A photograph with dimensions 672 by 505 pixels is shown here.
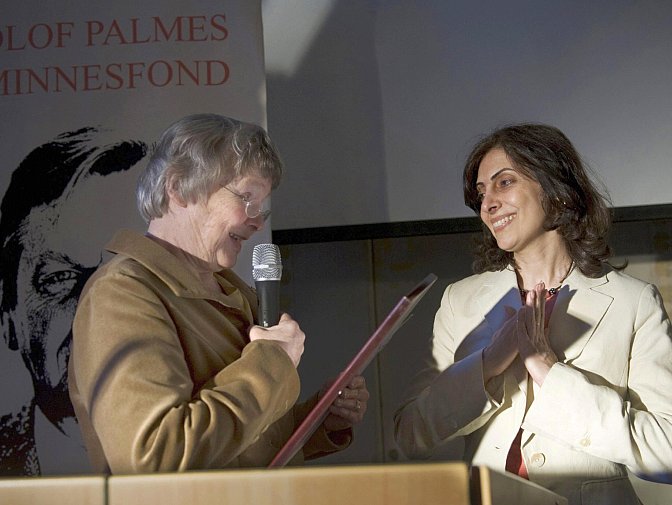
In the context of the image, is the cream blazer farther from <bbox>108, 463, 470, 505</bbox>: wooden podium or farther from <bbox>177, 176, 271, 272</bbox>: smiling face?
<bbox>108, 463, 470, 505</bbox>: wooden podium

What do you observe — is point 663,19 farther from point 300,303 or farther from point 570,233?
point 300,303

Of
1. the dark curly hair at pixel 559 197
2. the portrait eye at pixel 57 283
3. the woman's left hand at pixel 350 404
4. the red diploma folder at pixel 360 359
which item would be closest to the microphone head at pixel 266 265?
the woman's left hand at pixel 350 404

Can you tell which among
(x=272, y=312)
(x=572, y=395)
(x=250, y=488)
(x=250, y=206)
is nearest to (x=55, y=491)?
(x=250, y=488)

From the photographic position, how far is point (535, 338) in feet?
7.41

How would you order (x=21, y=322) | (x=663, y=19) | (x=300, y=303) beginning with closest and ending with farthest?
(x=21, y=322) < (x=663, y=19) < (x=300, y=303)

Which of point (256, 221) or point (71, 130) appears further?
point (71, 130)

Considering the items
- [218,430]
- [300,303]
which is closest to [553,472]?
[218,430]

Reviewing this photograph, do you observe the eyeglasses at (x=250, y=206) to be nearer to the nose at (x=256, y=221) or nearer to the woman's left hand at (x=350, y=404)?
the nose at (x=256, y=221)

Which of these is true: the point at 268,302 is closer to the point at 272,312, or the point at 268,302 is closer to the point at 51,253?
the point at 272,312

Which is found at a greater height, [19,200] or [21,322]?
[19,200]

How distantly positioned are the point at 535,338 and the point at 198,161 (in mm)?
1093

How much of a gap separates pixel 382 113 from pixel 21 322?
1.40 m

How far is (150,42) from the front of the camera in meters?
2.78

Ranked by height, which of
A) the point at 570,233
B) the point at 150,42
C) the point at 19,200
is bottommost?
the point at 570,233
